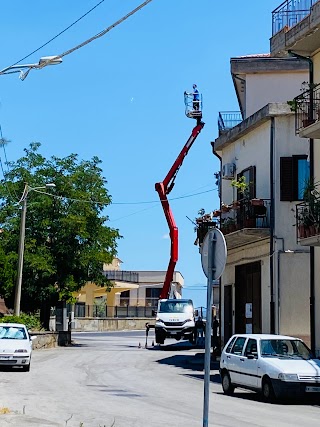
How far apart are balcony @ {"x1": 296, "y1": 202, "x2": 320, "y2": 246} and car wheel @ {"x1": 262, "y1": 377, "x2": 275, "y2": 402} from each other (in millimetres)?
5547

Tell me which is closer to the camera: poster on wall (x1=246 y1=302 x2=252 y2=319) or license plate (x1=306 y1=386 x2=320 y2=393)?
license plate (x1=306 y1=386 x2=320 y2=393)

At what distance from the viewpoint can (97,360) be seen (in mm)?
33438

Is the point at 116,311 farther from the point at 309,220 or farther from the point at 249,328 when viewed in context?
the point at 309,220

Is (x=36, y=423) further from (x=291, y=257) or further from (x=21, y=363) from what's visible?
(x=291, y=257)

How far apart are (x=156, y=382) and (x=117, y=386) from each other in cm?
208

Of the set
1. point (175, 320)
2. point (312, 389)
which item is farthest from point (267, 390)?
point (175, 320)

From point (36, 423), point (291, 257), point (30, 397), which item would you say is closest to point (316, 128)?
point (291, 257)

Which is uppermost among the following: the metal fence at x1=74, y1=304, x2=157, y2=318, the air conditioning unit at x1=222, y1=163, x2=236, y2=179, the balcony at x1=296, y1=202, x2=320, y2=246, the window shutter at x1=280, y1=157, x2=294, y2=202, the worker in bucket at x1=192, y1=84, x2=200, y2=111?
the worker in bucket at x1=192, y1=84, x2=200, y2=111

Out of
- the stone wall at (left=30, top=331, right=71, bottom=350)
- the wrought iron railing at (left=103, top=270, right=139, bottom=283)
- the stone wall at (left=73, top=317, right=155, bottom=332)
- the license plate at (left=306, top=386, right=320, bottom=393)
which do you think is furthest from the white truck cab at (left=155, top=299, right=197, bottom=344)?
the wrought iron railing at (left=103, top=270, right=139, bottom=283)

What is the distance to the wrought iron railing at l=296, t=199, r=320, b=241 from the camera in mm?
22922

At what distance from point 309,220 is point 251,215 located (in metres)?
6.14

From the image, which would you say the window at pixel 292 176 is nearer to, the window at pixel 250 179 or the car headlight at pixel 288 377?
the window at pixel 250 179

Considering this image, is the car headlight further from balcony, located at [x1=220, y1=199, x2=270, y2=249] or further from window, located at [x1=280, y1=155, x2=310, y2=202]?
window, located at [x1=280, y1=155, x2=310, y2=202]

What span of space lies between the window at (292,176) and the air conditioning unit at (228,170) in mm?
3942
